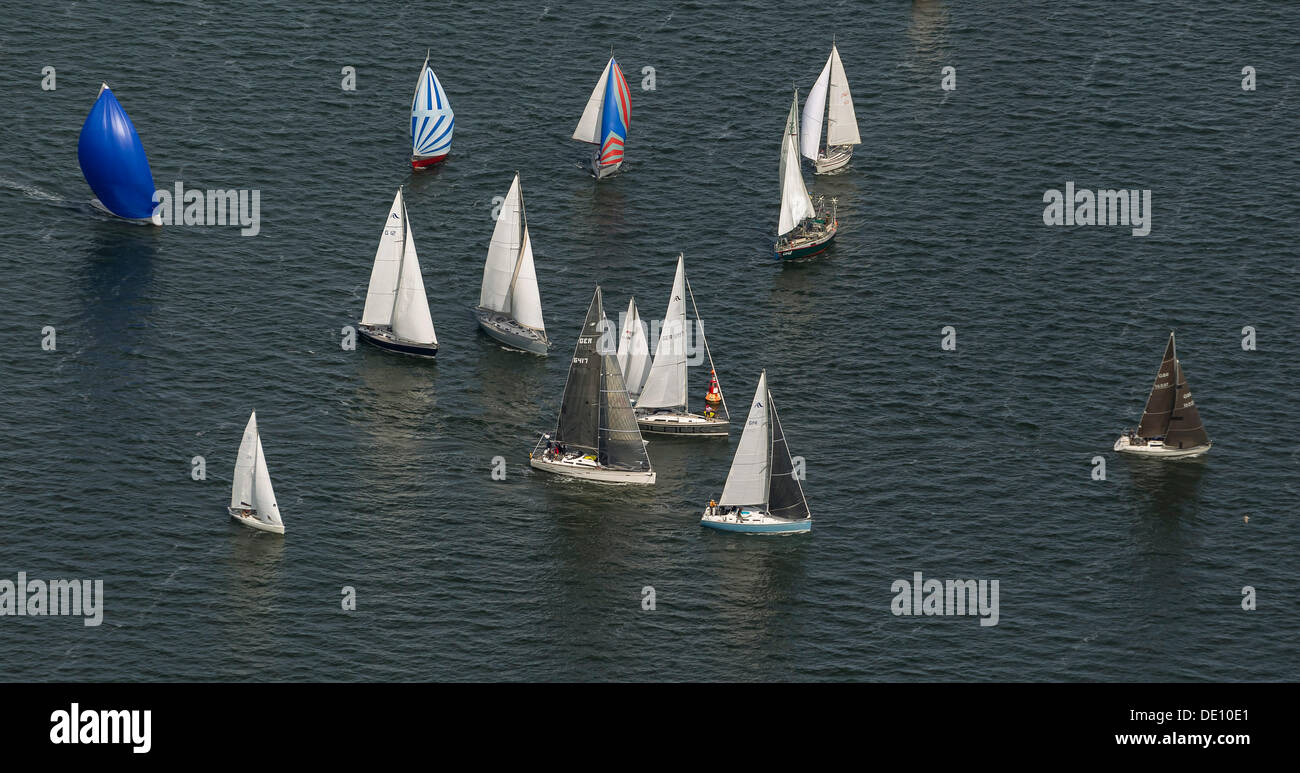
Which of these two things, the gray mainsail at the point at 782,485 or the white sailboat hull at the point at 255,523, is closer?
the white sailboat hull at the point at 255,523

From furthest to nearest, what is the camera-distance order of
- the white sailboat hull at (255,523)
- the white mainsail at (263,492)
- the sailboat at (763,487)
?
the sailboat at (763,487) < the white sailboat hull at (255,523) < the white mainsail at (263,492)

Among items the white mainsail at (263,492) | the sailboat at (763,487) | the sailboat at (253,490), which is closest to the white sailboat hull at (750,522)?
the sailboat at (763,487)

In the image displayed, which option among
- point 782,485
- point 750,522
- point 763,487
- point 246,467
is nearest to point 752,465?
point 763,487

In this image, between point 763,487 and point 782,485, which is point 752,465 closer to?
point 763,487

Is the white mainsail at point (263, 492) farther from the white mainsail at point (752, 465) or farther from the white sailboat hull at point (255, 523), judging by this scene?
the white mainsail at point (752, 465)

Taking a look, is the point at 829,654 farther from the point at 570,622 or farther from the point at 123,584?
the point at 123,584

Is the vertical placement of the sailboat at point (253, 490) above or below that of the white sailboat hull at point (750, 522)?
above

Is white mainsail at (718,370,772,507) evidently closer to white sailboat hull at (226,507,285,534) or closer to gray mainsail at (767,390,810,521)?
gray mainsail at (767,390,810,521)
